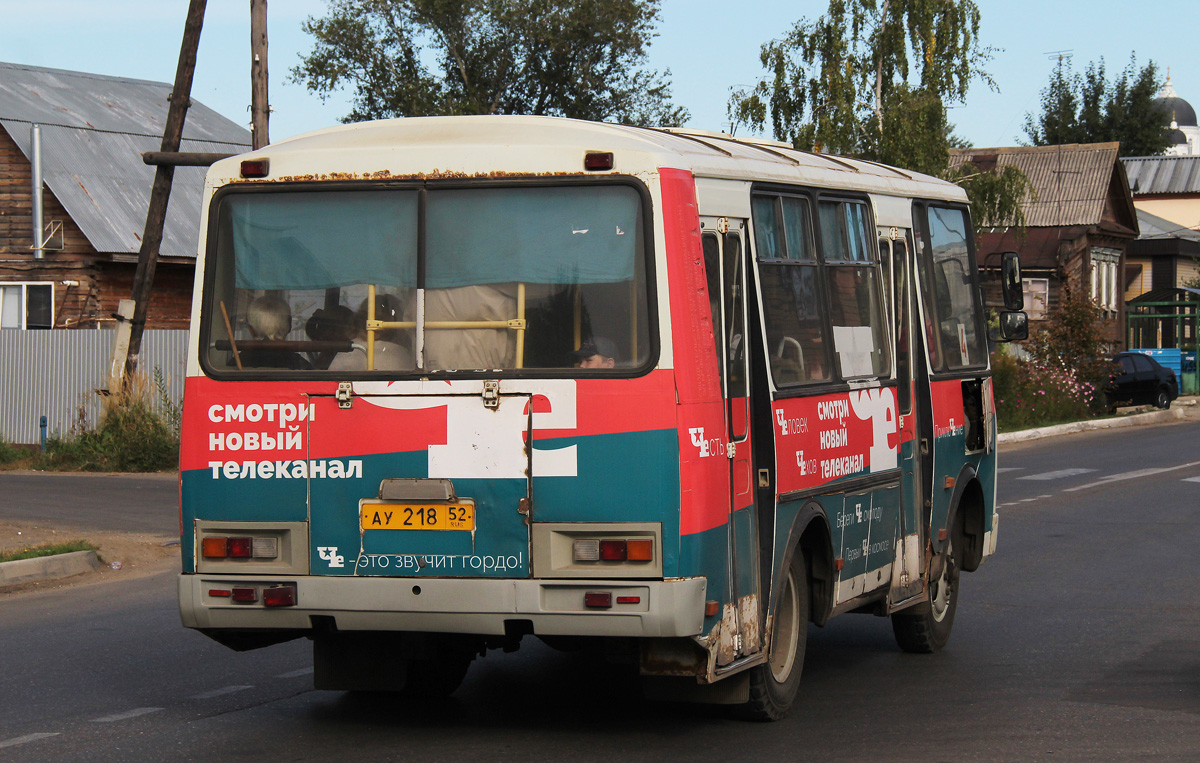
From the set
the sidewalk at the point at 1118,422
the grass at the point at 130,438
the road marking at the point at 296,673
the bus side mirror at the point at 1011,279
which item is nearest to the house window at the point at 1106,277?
the sidewalk at the point at 1118,422

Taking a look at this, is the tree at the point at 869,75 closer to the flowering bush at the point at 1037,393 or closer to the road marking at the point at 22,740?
the flowering bush at the point at 1037,393

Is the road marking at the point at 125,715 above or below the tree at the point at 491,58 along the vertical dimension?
below

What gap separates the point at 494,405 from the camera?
253 inches

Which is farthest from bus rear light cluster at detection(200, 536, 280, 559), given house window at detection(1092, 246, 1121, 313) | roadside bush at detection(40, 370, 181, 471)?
house window at detection(1092, 246, 1121, 313)

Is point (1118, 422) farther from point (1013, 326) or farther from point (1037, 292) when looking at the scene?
point (1013, 326)

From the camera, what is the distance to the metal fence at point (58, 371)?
26109 millimetres

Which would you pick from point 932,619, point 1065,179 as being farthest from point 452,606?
point 1065,179

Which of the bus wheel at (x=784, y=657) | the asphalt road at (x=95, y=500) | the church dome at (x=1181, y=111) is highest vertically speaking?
the church dome at (x=1181, y=111)

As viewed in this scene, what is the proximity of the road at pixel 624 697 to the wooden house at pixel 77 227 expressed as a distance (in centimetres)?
2184

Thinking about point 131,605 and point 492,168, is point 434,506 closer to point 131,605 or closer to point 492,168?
point 492,168

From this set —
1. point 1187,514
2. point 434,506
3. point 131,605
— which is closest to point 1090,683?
point 434,506

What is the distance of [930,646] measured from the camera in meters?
9.46

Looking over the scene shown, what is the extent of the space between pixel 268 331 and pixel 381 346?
55 cm

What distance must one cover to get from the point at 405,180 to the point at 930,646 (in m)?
4.64
